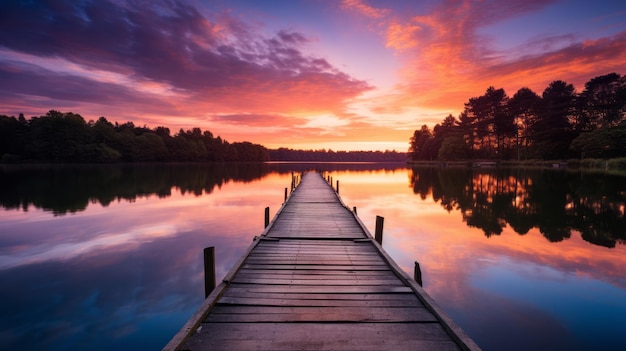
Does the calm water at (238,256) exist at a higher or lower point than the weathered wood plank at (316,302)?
lower

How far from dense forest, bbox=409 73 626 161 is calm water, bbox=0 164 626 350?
39.3 m

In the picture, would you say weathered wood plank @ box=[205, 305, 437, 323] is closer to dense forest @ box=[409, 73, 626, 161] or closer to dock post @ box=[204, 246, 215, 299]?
dock post @ box=[204, 246, 215, 299]

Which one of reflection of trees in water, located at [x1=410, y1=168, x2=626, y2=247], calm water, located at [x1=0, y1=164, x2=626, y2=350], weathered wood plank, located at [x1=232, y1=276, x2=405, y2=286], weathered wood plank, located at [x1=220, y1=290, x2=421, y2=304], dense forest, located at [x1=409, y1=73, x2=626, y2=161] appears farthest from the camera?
dense forest, located at [x1=409, y1=73, x2=626, y2=161]

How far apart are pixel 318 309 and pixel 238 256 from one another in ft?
24.2

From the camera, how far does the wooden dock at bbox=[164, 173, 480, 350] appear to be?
404 centimetres

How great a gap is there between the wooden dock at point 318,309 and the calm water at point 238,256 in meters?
2.10

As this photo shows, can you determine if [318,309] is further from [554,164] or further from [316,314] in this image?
[554,164]

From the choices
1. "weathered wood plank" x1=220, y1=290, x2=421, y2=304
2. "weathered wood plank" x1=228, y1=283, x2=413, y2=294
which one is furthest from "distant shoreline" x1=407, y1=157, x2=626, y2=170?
"weathered wood plank" x1=220, y1=290, x2=421, y2=304

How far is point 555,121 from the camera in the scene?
58.7 meters

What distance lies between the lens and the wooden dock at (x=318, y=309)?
4043 mm

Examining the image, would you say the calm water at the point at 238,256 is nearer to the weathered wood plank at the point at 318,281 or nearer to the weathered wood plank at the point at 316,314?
the weathered wood plank at the point at 318,281

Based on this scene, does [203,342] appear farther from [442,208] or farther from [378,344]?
[442,208]

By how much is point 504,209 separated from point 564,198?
640cm

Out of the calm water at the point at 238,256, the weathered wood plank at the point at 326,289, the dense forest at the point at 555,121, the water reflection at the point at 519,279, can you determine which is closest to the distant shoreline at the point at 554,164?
the dense forest at the point at 555,121
